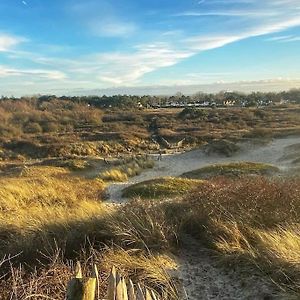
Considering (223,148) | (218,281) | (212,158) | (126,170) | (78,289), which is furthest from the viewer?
(223,148)

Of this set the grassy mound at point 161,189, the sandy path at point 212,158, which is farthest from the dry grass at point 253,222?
the sandy path at point 212,158

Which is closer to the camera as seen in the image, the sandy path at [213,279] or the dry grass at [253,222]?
the sandy path at [213,279]

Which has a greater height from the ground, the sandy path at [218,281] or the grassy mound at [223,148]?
the sandy path at [218,281]

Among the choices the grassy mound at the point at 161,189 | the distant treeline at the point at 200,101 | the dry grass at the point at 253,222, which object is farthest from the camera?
the distant treeline at the point at 200,101

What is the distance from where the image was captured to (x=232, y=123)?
63344 millimetres

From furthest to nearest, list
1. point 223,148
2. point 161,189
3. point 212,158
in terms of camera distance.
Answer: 1. point 223,148
2. point 212,158
3. point 161,189

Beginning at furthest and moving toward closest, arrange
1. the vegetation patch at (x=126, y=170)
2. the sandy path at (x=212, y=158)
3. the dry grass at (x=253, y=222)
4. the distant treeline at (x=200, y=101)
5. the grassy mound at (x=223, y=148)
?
the distant treeline at (x=200, y=101) < the grassy mound at (x=223, y=148) < the sandy path at (x=212, y=158) < the vegetation patch at (x=126, y=170) < the dry grass at (x=253, y=222)

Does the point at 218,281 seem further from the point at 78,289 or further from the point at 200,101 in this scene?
the point at 200,101

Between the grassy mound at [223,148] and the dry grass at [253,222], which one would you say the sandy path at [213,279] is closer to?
the dry grass at [253,222]

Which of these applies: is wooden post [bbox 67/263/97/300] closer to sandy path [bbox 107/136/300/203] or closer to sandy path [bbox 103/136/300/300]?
sandy path [bbox 103/136/300/300]

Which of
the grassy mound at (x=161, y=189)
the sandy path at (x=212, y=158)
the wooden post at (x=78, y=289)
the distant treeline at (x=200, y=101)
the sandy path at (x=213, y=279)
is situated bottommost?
the distant treeline at (x=200, y=101)

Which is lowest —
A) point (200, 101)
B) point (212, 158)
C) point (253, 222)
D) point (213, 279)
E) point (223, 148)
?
point (200, 101)

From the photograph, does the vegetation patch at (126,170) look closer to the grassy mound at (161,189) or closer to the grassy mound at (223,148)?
the grassy mound at (223,148)

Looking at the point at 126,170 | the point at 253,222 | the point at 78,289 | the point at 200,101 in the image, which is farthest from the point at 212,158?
the point at 200,101
